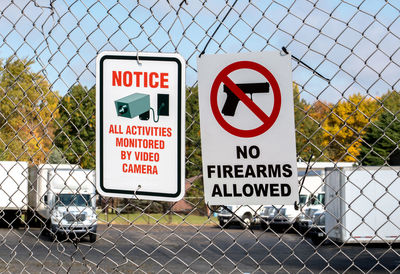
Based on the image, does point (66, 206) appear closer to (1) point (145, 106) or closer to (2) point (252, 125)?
(1) point (145, 106)

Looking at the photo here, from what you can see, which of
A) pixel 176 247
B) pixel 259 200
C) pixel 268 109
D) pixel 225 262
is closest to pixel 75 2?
pixel 268 109

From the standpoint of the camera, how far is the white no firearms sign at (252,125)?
2678 mm

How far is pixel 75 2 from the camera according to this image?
10.4ft

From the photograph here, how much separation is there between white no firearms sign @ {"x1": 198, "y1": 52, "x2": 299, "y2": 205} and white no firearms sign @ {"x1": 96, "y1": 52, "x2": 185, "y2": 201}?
17cm

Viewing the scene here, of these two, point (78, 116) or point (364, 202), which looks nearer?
point (78, 116)

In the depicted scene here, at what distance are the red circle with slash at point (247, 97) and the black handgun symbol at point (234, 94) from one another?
0.05ft

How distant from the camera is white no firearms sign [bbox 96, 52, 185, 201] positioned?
111 inches

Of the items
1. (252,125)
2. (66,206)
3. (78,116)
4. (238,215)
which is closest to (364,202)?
(78,116)

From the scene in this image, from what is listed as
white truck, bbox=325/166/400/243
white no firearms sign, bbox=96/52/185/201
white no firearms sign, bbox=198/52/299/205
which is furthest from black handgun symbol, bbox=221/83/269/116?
white truck, bbox=325/166/400/243

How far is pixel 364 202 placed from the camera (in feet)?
53.7

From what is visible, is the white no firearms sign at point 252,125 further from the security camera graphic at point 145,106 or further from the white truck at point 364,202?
the white truck at point 364,202

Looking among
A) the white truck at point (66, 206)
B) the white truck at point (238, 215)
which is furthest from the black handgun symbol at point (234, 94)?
the white truck at point (66, 206)

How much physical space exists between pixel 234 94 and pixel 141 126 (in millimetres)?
490

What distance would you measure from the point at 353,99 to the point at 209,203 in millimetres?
849
